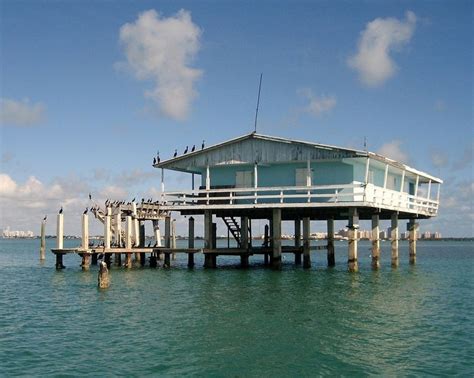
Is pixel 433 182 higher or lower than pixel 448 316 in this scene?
higher

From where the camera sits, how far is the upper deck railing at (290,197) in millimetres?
33312

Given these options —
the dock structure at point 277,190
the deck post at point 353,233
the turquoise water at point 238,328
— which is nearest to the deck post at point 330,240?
the dock structure at point 277,190

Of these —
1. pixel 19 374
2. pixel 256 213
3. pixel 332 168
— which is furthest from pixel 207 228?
pixel 19 374

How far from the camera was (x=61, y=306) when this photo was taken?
24781 millimetres

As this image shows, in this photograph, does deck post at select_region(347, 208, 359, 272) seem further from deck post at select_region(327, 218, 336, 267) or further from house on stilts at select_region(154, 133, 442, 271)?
deck post at select_region(327, 218, 336, 267)

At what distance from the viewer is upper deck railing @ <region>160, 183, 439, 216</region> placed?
3331cm

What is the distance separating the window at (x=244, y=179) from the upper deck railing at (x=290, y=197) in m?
0.50

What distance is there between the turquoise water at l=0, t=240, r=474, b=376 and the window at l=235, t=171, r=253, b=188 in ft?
22.6

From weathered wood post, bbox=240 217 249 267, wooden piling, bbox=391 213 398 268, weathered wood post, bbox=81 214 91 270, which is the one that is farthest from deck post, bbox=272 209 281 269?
weathered wood post, bbox=81 214 91 270

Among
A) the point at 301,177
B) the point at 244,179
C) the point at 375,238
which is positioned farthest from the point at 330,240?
the point at 244,179

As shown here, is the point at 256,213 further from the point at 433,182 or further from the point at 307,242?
the point at 433,182

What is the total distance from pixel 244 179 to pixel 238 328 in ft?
61.6

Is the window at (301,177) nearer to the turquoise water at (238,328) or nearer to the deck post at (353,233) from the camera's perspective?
the deck post at (353,233)

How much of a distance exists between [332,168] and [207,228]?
8845 mm
